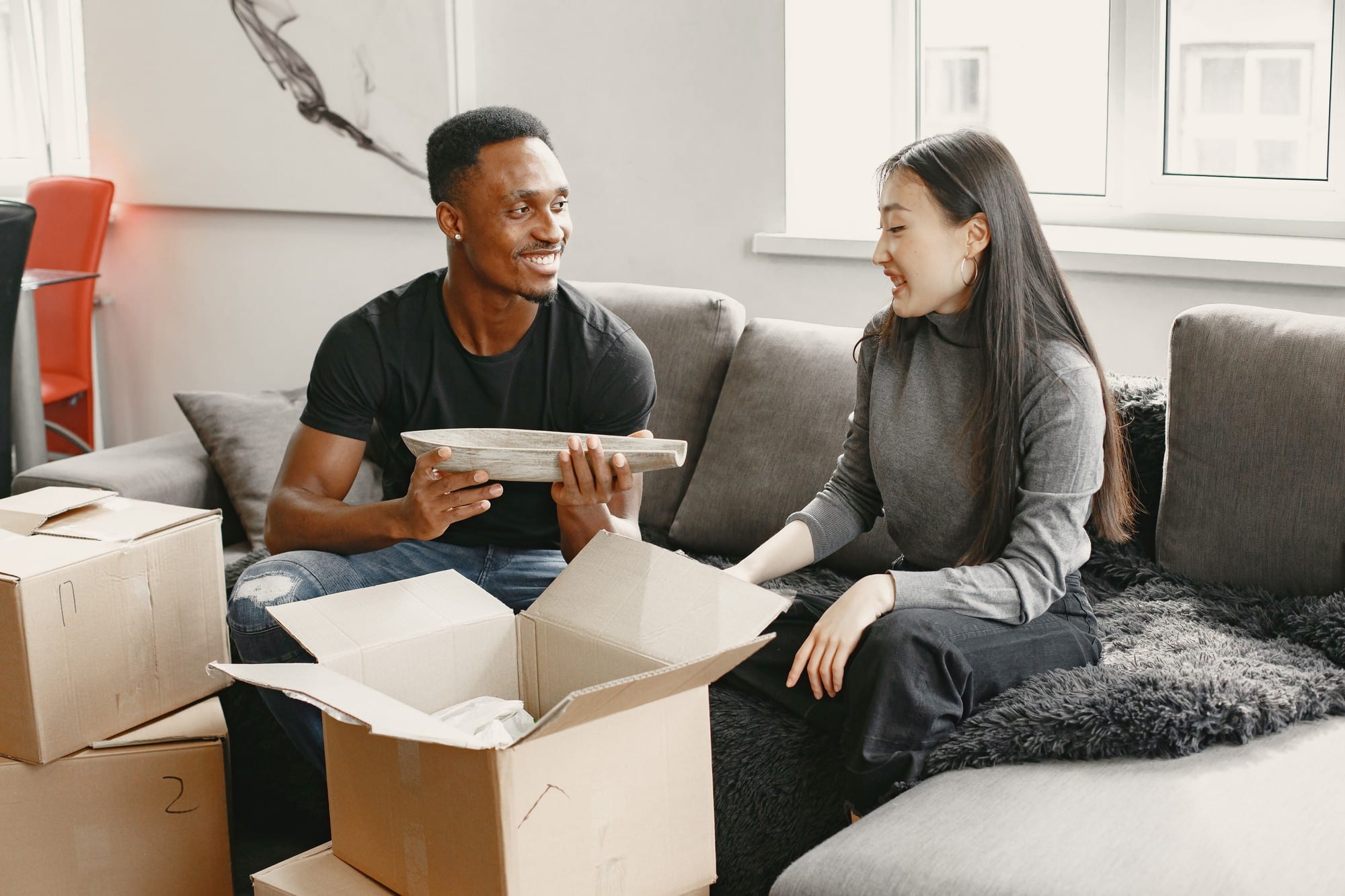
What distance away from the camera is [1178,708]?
1.45 meters

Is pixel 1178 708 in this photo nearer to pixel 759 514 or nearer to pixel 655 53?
pixel 759 514

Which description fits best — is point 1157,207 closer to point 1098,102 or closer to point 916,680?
point 1098,102

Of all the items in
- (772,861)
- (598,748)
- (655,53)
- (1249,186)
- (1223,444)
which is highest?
(655,53)

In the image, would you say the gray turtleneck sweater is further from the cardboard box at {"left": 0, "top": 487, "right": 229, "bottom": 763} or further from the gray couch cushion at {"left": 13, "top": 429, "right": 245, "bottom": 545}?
the gray couch cushion at {"left": 13, "top": 429, "right": 245, "bottom": 545}

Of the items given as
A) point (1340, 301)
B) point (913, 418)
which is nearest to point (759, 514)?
point (913, 418)

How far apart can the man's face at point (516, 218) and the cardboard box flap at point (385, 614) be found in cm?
58

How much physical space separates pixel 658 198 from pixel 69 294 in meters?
1.80

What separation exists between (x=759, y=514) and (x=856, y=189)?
91 centimetres

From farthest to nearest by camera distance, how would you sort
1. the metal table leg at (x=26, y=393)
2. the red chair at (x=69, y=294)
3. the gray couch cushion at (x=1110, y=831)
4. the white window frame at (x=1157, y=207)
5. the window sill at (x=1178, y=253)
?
the red chair at (x=69, y=294) < the metal table leg at (x=26, y=393) < the white window frame at (x=1157, y=207) < the window sill at (x=1178, y=253) < the gray couch cushion at (x=1110, y=831)

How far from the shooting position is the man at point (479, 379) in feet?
6.13

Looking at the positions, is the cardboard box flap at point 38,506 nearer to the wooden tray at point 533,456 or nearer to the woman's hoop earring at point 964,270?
the wooden tray at point 533,456

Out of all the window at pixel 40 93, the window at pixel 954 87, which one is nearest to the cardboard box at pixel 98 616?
the window at pixel 954 87

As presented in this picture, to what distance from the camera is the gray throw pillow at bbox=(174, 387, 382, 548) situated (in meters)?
2.47

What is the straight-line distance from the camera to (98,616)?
61.7 inches
